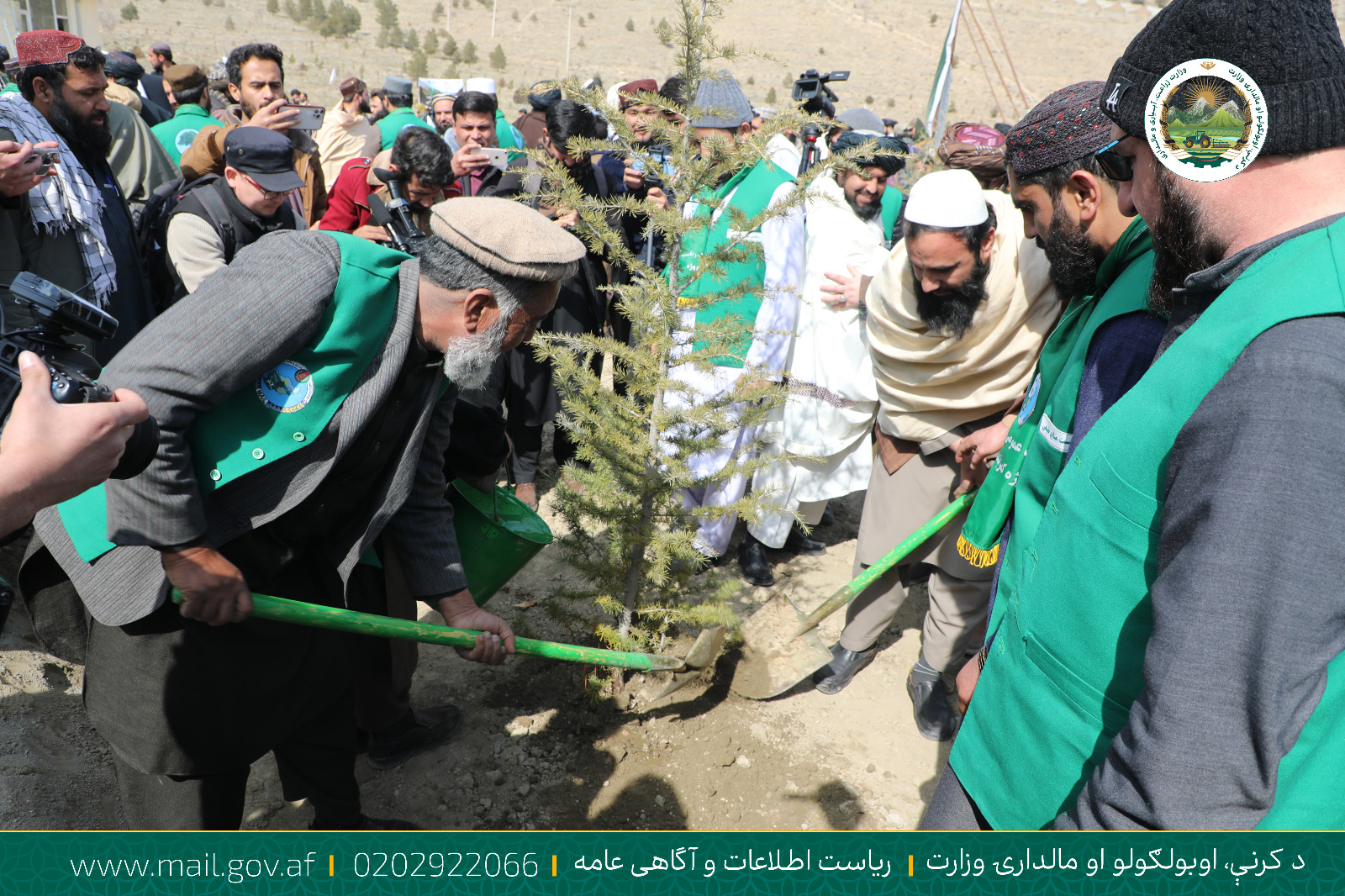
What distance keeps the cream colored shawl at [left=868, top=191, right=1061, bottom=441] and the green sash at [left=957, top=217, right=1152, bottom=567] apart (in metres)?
0.62

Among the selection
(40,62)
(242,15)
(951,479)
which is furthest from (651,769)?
(242,15)

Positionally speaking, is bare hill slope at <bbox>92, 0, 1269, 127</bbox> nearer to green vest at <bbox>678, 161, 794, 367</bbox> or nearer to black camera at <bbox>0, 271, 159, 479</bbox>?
green vest at <bbox>678, 161, 794, 367</bbox>

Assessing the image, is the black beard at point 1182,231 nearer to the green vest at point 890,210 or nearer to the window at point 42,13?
the green vest at point 890,210

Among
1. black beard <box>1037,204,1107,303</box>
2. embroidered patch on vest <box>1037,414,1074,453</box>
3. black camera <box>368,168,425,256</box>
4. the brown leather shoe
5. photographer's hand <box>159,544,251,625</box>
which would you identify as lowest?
the brown leather shoe

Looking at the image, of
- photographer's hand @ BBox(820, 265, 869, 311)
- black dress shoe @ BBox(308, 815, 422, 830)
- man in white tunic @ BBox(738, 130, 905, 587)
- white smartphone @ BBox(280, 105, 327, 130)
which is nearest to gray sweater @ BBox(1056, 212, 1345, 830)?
black dress shoe @ BBox(308, 815, 422, 830)

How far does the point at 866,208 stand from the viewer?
183 inches

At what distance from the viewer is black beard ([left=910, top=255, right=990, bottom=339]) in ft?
9.79

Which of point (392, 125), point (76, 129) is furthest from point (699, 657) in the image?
point (392, 125)

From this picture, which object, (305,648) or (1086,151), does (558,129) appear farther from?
(305,648)

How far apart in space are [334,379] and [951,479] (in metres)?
2.49

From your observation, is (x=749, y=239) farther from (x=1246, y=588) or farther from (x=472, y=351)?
(x=1246, y=588)

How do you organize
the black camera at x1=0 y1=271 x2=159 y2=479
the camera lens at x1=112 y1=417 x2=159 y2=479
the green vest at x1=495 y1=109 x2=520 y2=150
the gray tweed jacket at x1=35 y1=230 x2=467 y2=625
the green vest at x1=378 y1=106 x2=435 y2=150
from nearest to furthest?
1. the black camera at x1=0 y1=271 x2=159 y2=479
2. the camera lens at x1=112 y1=417 x2=159 y2=479
3. the gray tweed jacket at x1=35 y1=230 x2=467 y2=625
4. the green vest at x1=378 y1=106 x2=435 y2=150
5. the green vest at x1=495 y1=109 x2=520 y2=150

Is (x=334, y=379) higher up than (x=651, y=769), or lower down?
higher up

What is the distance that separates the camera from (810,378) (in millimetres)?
4207
